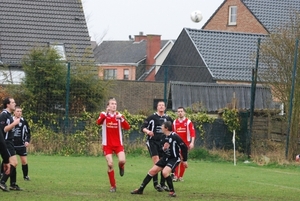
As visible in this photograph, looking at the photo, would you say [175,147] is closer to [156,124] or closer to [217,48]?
[156,124]

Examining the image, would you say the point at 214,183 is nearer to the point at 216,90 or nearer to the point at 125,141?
the point at 125,141

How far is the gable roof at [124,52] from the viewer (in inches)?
3221

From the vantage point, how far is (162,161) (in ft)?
49.4

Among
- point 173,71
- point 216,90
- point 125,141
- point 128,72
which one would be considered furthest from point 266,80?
point 128,72

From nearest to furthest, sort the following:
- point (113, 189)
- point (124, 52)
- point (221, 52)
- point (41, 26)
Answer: point (113, 189) → point (41, 26) → point (221, 52) → point (124, 52)

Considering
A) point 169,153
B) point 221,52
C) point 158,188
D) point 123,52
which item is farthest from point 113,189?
point 123,52

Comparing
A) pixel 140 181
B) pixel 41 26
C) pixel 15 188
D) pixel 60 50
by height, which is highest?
pixel 41 26

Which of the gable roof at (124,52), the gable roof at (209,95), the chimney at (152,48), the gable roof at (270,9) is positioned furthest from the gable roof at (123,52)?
the gable roof at (209,95)

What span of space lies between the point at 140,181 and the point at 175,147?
307 centimetres

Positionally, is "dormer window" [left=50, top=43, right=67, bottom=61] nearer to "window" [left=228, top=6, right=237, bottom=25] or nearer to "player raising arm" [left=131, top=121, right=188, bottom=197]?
"player raising arm" [left=131, top=121, right=188, bottom=197]

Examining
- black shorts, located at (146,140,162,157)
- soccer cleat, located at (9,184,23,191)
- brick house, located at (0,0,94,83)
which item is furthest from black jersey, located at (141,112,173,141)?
brick house, located at (0,0,94,83)

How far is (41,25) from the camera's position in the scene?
44062 millimetres

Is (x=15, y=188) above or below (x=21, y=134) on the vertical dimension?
below

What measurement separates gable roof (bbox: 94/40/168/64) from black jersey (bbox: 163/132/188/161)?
6480 centimetres
